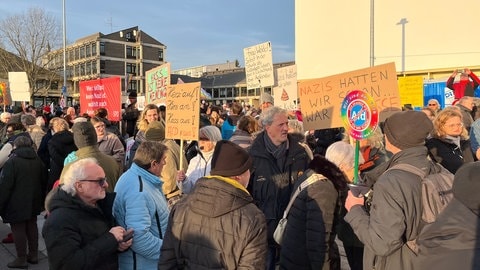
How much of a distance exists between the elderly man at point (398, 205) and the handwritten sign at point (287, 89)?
6529mm

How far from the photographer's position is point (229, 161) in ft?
8.61

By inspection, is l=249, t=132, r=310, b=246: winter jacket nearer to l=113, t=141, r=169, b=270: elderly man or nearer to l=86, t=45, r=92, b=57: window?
l=113, t=141, r=169, b=270: elderly man

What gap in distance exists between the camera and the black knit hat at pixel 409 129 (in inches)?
107

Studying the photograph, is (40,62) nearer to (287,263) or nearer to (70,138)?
(70,138)

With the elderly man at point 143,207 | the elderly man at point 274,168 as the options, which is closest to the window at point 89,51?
the elderly man at point 274,168

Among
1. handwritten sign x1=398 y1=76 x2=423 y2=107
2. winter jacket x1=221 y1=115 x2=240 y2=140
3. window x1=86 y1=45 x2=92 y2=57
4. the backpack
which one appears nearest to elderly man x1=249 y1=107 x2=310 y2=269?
the backpack

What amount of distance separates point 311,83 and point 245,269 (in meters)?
3.36

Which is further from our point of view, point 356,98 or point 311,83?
point 311,83

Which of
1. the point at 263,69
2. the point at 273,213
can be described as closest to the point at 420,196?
the point at 273,213

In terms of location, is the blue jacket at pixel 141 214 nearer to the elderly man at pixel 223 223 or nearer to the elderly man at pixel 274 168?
the elderly man at pixel 223 223

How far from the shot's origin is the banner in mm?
→ 8680

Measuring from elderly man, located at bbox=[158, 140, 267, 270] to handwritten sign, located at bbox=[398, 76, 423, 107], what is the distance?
8612mm

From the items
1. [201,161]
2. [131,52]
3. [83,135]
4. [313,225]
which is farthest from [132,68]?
[313,225]

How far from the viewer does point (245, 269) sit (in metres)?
2.46
